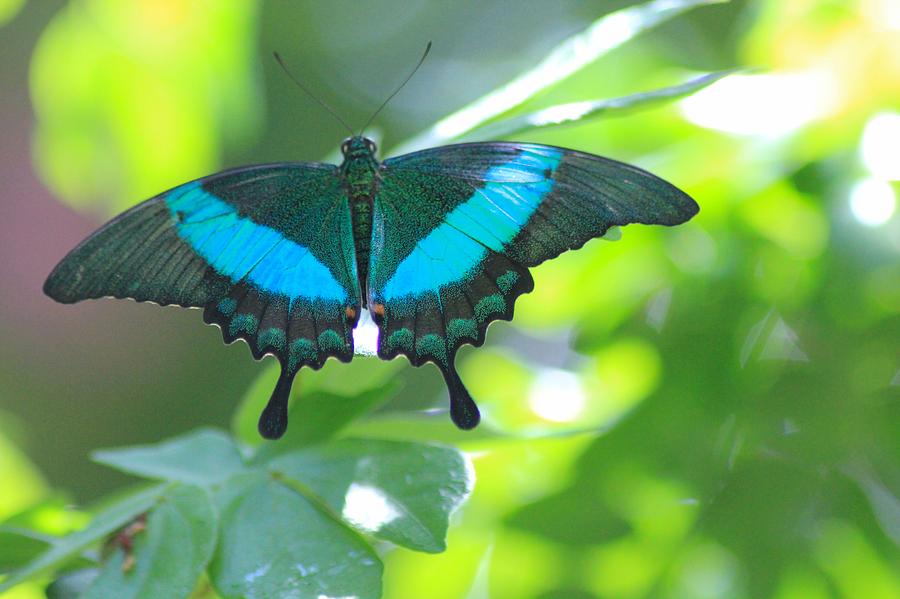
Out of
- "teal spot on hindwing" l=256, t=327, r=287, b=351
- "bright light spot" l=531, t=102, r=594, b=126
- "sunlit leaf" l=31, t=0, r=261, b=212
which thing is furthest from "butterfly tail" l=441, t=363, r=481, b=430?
"sunlit leaf" l=31, t=0, r=261, b=212

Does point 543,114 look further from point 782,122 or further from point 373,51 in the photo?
point 373,51

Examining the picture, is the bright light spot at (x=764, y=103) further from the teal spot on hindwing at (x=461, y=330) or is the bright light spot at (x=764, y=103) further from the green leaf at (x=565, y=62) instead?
the teal spot on hindwing at (x=461, y=330)

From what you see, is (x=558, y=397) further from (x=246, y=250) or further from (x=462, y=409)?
(x=246, y=250)

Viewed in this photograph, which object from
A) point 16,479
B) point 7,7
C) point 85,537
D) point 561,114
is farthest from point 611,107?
point 16,479

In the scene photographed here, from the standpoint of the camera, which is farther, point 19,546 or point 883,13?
point 883,13

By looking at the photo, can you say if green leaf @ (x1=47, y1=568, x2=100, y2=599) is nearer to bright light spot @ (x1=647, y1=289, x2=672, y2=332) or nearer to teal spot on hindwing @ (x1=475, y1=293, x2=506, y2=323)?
teal spot on hindwing @ (x1=475, y1=293, x2=506, y2=323)

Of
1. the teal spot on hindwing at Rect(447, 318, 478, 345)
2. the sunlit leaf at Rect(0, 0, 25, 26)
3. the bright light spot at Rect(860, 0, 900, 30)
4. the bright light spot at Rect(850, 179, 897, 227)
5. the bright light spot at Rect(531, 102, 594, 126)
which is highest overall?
the sunlit leaf at Rect(0, 0, 25, 26)
